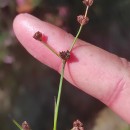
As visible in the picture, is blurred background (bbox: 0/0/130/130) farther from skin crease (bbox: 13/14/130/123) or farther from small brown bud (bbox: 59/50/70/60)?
small brown bud (bbox: 59/50/70/60)

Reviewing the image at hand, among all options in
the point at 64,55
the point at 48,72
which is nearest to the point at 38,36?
the point at 64,55

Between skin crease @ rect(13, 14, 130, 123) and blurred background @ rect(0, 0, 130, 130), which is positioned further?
blurred background @ rect(0, 0, 130, 130)

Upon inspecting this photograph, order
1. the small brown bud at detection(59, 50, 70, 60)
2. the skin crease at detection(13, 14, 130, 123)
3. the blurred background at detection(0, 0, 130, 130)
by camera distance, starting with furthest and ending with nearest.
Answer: the blurred background at detection(0, 0, 130, 130) < the skin crease at detection(13, 14, 130, 123) < the small brown bud at detection(59, 50, 70, 60)

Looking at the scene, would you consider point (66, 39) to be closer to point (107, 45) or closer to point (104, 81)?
point (104, 81)

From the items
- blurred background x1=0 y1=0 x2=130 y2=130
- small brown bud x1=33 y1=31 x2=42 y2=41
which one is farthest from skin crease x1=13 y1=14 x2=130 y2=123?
blurred background x1=0 y1=0 x2=130 y2=130

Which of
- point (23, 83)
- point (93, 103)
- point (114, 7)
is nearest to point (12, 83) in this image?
point (23, 83)
